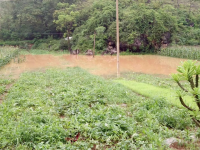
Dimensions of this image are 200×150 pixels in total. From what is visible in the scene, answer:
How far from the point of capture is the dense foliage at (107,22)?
26.5 m

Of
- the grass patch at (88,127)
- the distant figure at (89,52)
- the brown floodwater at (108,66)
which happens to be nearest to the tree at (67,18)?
the distant figure at (89,52)

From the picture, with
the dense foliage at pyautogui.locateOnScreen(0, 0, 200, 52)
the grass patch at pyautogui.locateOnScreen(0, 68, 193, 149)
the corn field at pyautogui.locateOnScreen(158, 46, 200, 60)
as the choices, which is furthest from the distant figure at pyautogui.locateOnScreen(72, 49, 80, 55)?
the grass patch at pyautogui.locateOnScreen(0, 68, 193, 149)

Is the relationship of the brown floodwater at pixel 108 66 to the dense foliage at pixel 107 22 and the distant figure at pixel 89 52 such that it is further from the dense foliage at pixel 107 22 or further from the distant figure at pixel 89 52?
the distant figure at pixel 89 52

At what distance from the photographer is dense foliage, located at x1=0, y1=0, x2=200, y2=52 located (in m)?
26.5

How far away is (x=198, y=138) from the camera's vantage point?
3838mm

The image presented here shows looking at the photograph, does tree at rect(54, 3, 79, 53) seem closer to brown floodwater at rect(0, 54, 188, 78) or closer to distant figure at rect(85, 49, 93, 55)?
distant figure at rect(85, 49, 93, 55)

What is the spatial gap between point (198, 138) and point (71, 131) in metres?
2.62

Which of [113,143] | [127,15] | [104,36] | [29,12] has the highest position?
[29,12]

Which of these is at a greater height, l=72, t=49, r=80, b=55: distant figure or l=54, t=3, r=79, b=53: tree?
l=54, t=3, r=79, b=53: tree

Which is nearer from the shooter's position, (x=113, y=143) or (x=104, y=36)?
(x=113, y=143)

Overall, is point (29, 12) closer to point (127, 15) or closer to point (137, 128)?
point (127, 15)

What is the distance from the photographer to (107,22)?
28.6m

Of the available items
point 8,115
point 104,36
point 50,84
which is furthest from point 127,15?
point 8,115

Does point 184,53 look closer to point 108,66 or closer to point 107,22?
point 108,66
